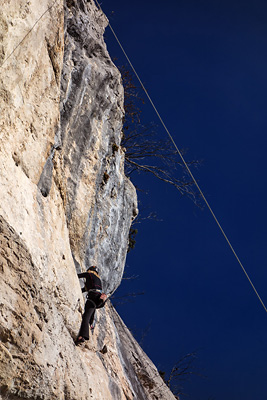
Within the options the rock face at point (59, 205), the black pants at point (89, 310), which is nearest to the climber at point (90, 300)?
the black pants at point (89, 310)

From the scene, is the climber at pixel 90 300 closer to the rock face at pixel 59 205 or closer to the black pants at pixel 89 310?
the black pants at pixel 89 310

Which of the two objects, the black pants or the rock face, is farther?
the black pants

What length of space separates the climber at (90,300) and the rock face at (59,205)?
14 cm

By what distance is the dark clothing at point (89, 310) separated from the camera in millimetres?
7109

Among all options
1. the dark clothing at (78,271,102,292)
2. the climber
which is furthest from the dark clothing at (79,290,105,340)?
the dark clothing at (78,271,102,292)

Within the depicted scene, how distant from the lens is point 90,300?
7766 mm

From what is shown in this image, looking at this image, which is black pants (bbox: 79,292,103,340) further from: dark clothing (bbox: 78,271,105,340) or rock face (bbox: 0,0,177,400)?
rock face (bbox: 0,0,177,400)

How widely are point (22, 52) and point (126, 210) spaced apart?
5044mm

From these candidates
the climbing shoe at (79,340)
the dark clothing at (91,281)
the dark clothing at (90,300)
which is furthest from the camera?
the dark clothing at (91,281)

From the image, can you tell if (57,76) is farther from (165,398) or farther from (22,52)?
(165,398)

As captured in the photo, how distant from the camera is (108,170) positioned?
9.86 metres

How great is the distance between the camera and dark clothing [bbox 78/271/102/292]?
8.02 metres

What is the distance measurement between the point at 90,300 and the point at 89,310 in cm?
25

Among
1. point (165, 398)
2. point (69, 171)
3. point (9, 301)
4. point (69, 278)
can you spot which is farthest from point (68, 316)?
point (165, 398)
